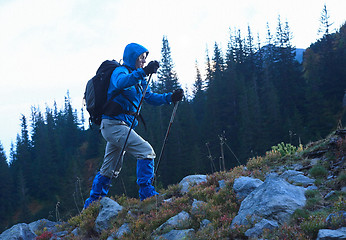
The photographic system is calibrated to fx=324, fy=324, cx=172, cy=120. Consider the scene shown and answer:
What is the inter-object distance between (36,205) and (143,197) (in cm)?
7040

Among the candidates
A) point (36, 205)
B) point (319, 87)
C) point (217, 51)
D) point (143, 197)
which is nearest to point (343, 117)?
point (319, 87)

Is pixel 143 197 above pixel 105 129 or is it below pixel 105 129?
below

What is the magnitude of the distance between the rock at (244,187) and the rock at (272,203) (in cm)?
44

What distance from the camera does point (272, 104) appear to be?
163ft

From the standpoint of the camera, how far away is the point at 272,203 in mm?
3852

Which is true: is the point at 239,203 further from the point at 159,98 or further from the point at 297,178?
the point at 159,98

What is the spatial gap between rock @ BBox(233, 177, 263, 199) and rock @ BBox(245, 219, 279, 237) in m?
1.10

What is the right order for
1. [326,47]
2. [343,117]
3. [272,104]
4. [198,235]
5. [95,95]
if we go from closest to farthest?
[198,235] < [95,95] < [343,117] < [272,104] < [326,47]

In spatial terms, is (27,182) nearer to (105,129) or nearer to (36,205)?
(36,205)

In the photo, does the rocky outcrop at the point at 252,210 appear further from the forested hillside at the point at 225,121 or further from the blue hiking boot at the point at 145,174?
the forested hillside at the point at 225,121

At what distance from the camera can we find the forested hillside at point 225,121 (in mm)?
45750

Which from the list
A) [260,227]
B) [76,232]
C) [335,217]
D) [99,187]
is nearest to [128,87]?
[99,187]

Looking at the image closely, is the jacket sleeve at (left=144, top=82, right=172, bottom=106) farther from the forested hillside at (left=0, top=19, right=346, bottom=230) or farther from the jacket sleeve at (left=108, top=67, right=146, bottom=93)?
the forested hillside at (left=0, top=19, right=346, bottom=230)

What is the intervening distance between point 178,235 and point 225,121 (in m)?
49.9
